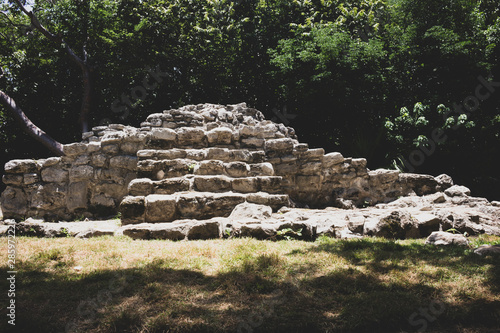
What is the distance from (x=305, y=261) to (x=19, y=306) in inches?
89.5

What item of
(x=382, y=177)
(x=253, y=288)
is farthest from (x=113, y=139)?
(x=382, y=177)

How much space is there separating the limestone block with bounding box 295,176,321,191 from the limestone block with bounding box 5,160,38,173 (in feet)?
15.5

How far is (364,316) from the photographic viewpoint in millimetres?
2084

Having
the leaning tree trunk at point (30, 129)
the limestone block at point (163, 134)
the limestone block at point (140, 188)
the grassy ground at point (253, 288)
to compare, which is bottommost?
the grassy ground at point (253, 288)

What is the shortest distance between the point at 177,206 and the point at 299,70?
7.31m

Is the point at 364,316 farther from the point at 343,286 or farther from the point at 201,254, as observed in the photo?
the point at 201,254

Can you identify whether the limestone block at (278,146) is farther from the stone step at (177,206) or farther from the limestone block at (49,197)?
the limestone block at (49,197)

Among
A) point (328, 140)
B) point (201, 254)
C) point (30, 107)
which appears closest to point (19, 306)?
point (201, 254)

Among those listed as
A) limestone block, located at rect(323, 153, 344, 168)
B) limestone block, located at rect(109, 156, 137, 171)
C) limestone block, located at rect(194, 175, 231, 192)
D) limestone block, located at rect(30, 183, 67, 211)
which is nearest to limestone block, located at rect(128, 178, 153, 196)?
limestone block, located at rect(194, 175, 231, 192)

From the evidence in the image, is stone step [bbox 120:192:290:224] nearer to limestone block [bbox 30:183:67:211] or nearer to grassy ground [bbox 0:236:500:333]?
grassy ground [bbox 0:236:500:333]

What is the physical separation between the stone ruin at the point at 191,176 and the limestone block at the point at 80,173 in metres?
0.02

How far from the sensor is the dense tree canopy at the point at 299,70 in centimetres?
910

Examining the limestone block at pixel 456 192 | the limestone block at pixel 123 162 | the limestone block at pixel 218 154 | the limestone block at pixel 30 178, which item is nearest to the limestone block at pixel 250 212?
the limestone block at pixel 218 154

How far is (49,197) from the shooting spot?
552 centimetres
